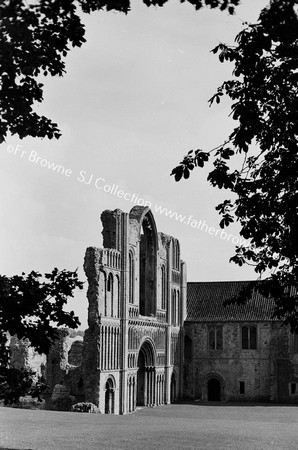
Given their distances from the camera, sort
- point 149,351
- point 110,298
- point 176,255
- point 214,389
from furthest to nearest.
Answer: point 176,255 → point 214,389 → point 149,351 → point 110,298

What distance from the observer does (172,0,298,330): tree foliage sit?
12859 millimetres

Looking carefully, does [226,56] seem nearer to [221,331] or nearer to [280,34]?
[280,34]

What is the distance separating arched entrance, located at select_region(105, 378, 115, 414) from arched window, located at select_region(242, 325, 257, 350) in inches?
619

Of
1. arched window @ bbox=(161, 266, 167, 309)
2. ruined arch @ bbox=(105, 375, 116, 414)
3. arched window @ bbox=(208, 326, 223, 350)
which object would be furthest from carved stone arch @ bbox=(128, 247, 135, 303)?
arched window @ bbox=(208, 326, 223, 350)

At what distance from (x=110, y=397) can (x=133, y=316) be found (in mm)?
6115

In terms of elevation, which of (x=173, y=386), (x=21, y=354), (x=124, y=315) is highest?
(x=124, y=315)

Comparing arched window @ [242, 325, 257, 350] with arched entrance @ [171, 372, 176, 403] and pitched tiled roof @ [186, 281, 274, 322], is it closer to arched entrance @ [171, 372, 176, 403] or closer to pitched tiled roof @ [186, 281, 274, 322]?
pitched tiled roof @ [186, 281, 274, 322]

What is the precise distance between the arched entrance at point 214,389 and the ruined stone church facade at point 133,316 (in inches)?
94.9

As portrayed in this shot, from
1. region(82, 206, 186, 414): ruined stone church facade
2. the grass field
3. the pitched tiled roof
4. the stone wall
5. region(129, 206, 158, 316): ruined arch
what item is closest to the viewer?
the grass field

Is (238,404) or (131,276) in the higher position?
(131,276)

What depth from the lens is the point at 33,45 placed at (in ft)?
39.2

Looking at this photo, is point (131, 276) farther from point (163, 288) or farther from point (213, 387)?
point (213, 387)

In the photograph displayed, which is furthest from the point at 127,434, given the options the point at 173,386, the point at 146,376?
the point at 173,386

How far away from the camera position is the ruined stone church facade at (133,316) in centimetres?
4100
